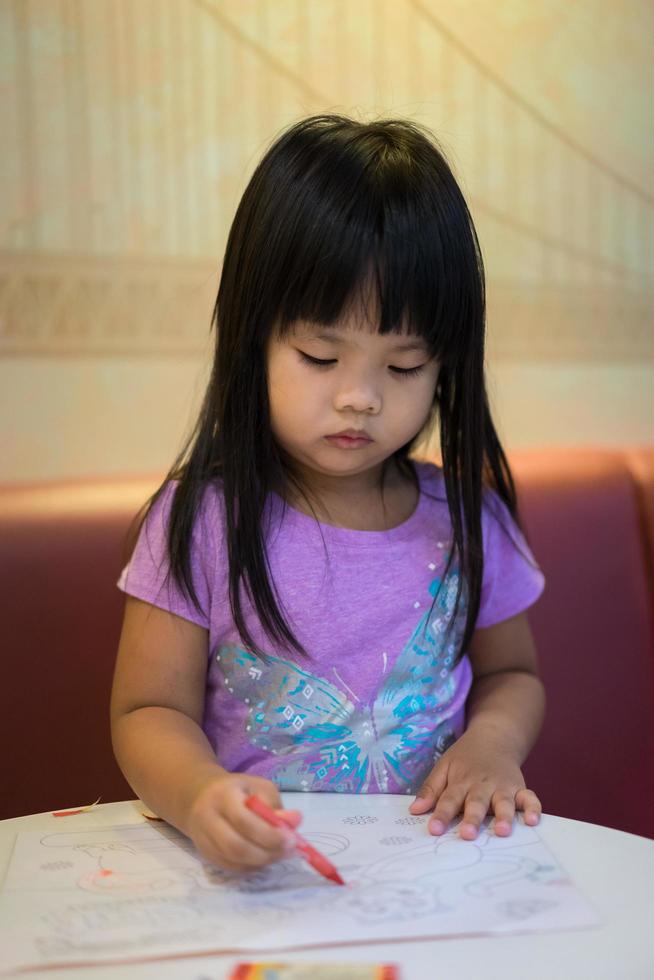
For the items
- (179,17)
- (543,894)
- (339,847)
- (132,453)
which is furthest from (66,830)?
(179,17)

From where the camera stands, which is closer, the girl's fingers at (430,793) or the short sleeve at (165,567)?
the girl's fingers at (430,793)

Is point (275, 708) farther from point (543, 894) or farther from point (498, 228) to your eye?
point (498, 228)

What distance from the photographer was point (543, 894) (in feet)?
2.12

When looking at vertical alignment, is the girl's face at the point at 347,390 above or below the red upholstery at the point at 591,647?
above

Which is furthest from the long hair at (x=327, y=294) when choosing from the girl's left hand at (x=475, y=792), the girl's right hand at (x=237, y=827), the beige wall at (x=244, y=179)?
the beige wall at (x=244, y=179)

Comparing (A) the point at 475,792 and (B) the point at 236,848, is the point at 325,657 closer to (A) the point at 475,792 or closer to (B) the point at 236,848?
(A) the point at 475,792

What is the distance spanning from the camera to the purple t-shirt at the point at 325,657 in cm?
93

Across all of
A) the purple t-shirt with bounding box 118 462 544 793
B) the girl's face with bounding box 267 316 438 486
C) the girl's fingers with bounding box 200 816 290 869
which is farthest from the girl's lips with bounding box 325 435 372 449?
the girl's fingers with bounding box 200 816 290 869

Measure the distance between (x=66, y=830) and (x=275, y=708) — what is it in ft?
0.73

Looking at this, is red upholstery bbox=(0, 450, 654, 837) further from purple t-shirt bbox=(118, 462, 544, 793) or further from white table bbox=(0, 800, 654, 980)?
white table bbox=(0, 800, 654, 980)

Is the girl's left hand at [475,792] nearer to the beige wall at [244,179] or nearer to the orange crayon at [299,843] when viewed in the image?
the orange crayon at [299,843]

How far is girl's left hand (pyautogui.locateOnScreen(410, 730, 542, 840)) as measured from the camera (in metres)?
0.76

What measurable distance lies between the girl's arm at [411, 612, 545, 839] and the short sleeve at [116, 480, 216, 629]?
9.3 inches

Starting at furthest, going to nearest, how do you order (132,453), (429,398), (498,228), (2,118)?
(498,228), (132,453), (2,118), (429,398)
